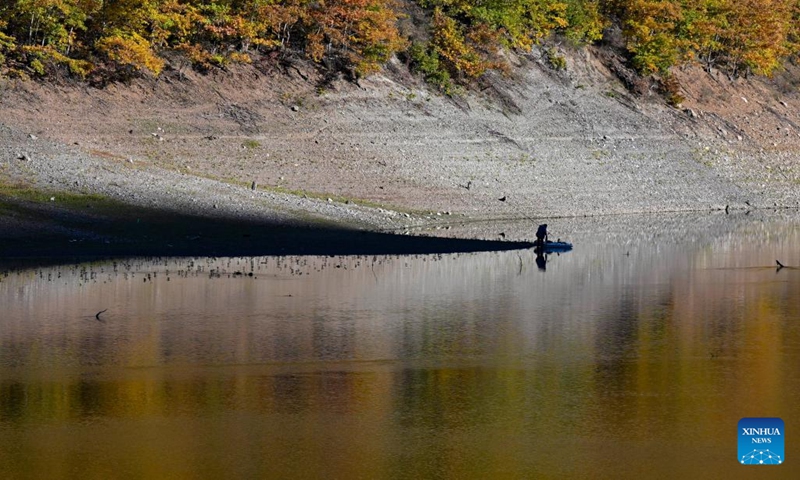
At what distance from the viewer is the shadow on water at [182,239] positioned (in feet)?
126

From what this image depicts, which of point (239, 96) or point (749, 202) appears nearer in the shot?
point (239, 96)

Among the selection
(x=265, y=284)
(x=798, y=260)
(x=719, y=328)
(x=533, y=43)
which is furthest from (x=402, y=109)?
(x=719, y=328)

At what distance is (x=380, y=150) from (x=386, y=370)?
1608 inches

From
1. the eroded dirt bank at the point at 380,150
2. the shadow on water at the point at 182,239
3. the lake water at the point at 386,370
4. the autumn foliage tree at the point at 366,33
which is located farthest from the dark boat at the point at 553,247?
the autumn foliage tree at the point at 366,33

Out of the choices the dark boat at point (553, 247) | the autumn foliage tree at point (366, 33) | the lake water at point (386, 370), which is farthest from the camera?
the autumn foliage tree at point (366, 33)

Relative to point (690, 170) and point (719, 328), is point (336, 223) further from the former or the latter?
point (690, 170)

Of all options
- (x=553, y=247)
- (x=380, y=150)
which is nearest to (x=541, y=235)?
(x=553, y=247)

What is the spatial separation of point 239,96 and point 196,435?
157 feet

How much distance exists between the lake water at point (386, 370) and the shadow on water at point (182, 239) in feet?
7.33

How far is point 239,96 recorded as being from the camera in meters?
63.2

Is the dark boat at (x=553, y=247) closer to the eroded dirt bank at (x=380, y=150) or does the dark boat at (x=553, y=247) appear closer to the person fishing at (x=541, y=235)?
the person fishing at (x=541, y=235)

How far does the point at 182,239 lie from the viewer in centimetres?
4066

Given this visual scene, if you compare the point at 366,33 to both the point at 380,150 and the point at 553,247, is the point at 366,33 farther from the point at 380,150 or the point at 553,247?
the point at 553,247

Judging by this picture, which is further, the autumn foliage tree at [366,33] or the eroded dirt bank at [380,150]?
the autumn foliage tree at [366,33]
